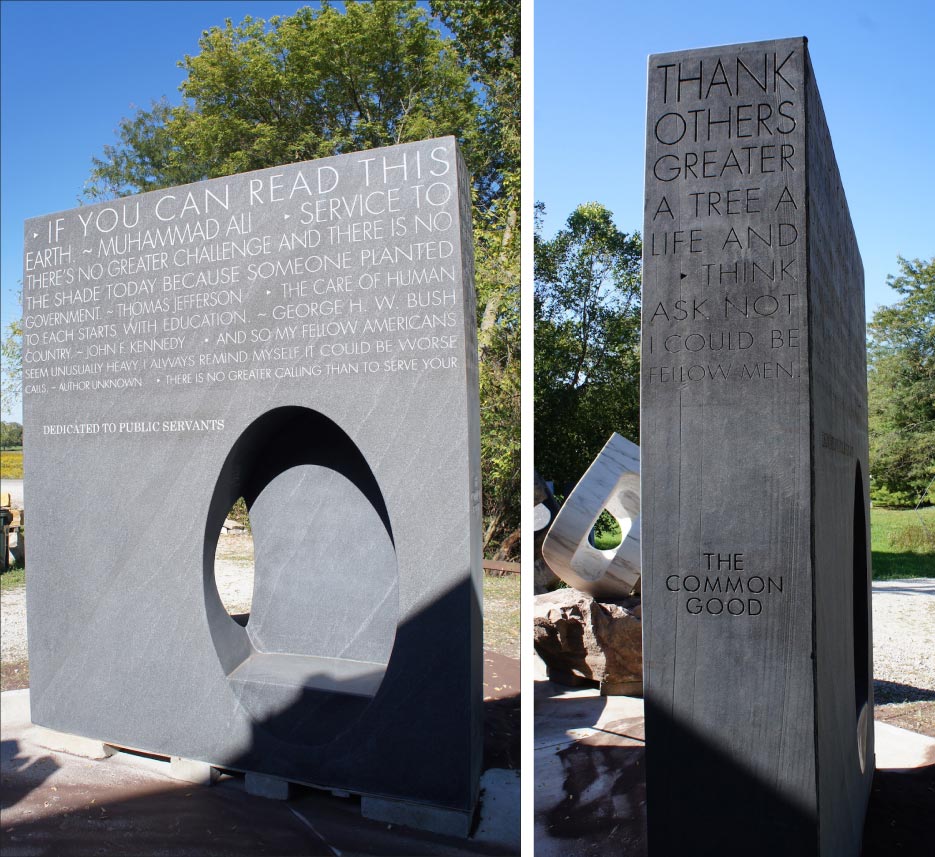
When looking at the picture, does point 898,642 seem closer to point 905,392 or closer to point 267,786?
point 905,392

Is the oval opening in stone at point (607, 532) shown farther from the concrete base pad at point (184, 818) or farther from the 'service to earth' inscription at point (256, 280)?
the 'service to earth' inscription at point (256, 280)

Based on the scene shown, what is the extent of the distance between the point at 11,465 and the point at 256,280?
49.2 feet

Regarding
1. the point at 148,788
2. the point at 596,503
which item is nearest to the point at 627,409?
the point at 596,503

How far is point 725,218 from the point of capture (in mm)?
2539

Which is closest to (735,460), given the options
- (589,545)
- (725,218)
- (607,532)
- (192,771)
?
(725,218)

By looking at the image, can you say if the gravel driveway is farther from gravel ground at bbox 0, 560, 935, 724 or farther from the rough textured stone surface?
the rough textured stone surface

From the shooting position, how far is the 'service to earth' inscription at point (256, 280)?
149 inches

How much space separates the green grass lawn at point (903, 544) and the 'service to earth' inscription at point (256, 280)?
265 inches

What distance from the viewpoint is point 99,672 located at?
4.60 meters

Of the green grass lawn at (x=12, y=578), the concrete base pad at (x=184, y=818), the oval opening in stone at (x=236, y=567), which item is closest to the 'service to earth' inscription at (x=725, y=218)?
the concrete base pad at (x=184, y=818)

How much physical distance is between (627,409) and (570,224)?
430 centimetres

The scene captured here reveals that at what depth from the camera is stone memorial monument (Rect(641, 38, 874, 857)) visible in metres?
2.45

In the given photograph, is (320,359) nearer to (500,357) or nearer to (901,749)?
(901,749)

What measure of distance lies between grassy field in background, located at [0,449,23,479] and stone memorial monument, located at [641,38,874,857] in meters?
15.6
